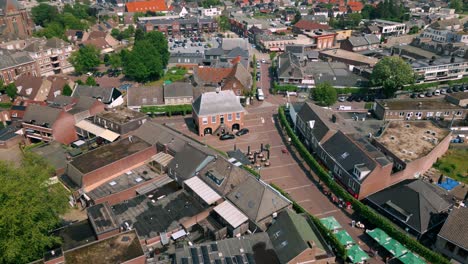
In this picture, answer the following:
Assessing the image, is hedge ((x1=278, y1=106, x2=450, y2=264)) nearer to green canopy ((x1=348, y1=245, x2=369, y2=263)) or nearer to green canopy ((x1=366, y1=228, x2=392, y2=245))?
green canopy ((x1=366, y1=228, x2=392, y2=245))

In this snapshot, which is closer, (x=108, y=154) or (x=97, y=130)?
(x=108, y=154)

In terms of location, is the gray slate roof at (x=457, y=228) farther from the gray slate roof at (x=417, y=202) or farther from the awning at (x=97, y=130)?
the awning at (x=97, y=130)

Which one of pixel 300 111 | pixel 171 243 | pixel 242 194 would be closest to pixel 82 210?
pixel 171 243

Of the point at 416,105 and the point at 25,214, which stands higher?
the point at 25,214

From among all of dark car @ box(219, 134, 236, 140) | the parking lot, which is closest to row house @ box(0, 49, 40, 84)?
the parking lot

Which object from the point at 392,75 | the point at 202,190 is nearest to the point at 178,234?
the point at 202,190

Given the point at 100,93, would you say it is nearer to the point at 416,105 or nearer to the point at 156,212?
the point at 156,212

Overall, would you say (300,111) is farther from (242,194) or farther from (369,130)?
(242,194)
